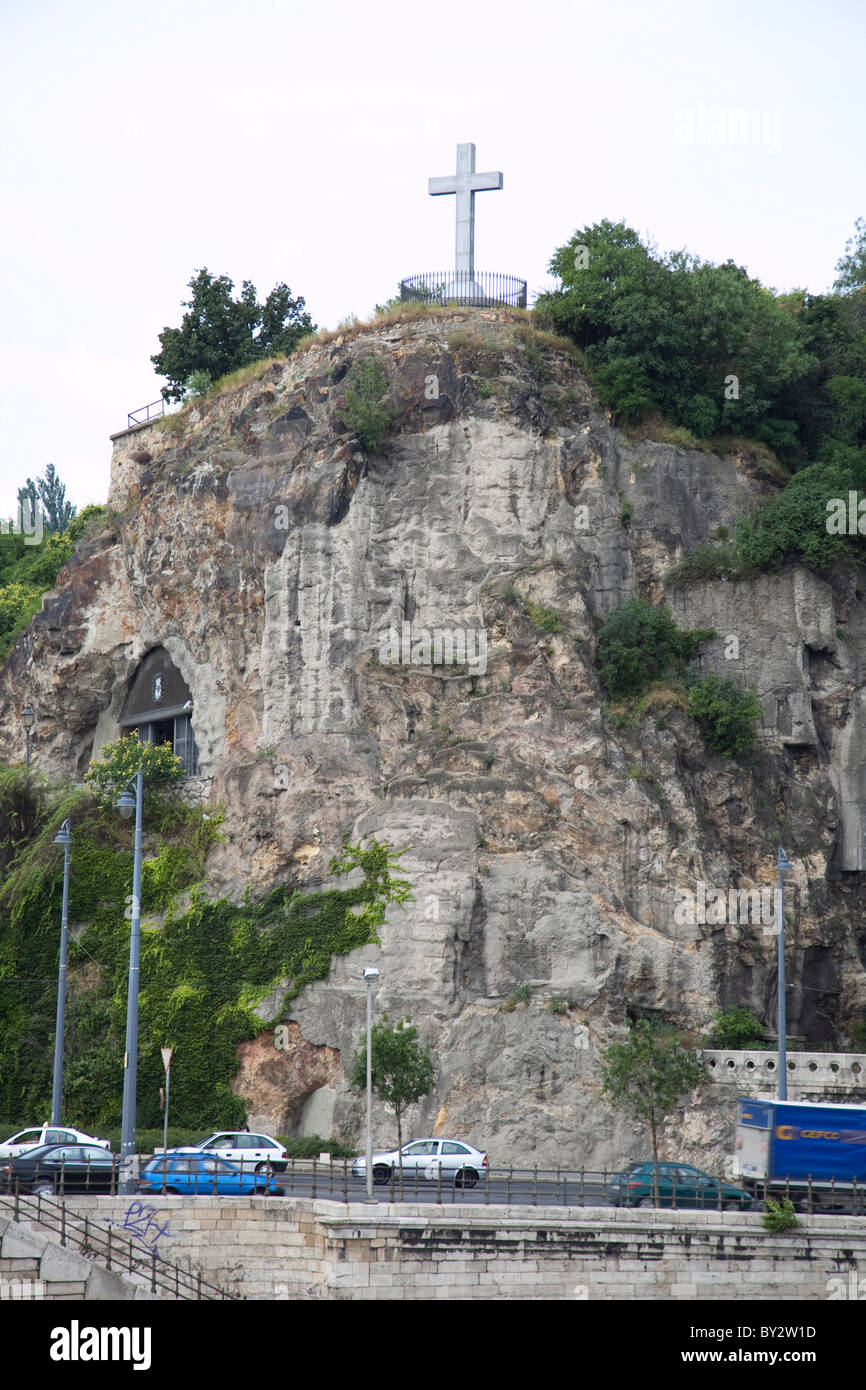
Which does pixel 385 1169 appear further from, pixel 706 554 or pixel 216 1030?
pixel 706 554

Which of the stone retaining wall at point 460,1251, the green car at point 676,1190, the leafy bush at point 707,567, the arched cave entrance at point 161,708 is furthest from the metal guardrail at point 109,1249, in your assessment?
the leafy bush at point 707,567

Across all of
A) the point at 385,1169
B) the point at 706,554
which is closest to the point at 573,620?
the point at 706,554

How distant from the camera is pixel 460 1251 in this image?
30203 mm

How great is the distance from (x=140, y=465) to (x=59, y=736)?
10663 millimetres

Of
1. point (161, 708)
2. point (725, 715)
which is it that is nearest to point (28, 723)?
point (161, 708)

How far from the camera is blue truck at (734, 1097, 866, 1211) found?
110 feet

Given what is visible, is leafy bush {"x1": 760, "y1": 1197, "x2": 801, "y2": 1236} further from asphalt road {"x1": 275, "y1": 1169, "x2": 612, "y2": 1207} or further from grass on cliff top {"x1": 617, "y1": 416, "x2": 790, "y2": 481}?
grass on cliff top {"x1": 617, "y1": 416, "x2": 790, "y2": 481}

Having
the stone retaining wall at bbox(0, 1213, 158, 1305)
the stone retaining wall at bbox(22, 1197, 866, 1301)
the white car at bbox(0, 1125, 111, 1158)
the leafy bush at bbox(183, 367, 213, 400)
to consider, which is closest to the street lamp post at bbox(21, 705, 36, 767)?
the leafy bush at bbox(183, 367, 213, 400)

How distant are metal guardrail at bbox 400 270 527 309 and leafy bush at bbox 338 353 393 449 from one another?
5.26m

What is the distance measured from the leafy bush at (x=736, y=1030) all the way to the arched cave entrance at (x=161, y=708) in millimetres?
18760

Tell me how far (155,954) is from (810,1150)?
20.3 meters

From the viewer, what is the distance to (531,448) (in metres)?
50.8

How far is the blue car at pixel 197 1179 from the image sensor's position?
31.6 m

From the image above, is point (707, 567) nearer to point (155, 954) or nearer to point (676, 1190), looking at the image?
point (155, 954)
